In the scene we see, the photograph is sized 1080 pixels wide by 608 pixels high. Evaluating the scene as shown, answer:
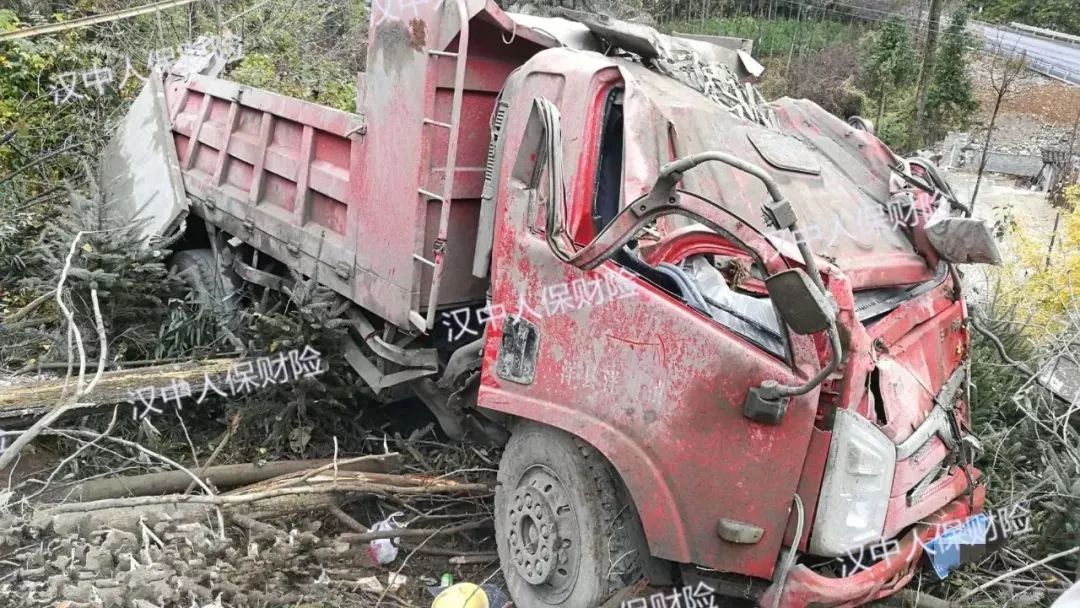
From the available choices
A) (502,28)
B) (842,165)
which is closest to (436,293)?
(502,28)

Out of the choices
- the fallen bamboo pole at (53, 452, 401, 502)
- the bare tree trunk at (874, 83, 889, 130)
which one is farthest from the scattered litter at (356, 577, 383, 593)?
the bare tree trunk at (874, 83, 889, 130)

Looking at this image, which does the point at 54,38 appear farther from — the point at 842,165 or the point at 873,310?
the point at 873,310

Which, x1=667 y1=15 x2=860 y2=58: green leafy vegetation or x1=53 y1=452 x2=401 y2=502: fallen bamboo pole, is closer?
x1=53 y1=452 x2=401 y2=502: fallen bamboo pole

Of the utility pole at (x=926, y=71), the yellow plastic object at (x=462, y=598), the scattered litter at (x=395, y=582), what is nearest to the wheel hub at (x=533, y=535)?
the yellow plastic object at (x=462, y=598)

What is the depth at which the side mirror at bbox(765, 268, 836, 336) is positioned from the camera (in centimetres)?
202

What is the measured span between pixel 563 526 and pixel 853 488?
102 cm

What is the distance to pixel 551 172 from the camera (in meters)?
2.72

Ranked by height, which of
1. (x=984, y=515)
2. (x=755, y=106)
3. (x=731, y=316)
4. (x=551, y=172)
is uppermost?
(x=755, y=106)

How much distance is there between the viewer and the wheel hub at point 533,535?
9.28 ft

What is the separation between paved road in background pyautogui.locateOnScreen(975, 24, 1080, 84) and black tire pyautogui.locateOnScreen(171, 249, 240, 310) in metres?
16.4

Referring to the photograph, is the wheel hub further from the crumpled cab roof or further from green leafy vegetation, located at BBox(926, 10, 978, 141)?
green leafy vegetation, located at BBox(926, 10, 978, 141)

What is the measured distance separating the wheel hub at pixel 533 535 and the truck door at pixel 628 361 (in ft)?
1.13

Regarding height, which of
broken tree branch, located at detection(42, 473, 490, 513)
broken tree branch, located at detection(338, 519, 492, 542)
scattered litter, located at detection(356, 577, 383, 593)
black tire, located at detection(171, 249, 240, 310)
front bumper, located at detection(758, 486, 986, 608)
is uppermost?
front bumper, located at detection(758, 486, 986, 608)

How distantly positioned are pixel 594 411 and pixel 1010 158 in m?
15.9
